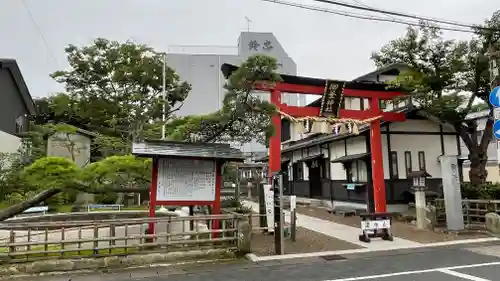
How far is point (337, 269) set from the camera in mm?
8664

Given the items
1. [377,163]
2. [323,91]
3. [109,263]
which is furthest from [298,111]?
[109,263]

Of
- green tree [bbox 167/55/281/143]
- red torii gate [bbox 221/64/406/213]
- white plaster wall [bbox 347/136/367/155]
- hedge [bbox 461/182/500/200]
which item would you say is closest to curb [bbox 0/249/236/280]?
green tree [bbox 167/55/281/143]

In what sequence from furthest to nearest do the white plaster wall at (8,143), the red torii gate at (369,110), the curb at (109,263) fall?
the white plaster wall at (8,143) → the red torii gate at (369,110) → the curb at (109,263)

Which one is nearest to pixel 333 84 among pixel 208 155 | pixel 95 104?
pixel 208 155

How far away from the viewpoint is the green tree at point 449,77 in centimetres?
1488

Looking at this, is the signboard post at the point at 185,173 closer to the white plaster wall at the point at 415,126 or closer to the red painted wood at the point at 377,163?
the red painted wood at the point at 377,163

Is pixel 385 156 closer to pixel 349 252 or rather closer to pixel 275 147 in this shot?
pixel 275 147

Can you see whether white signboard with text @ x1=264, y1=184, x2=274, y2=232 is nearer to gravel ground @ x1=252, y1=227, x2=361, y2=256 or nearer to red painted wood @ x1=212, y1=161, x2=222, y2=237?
gravel ground @ x1=252, y1=227, x2=361, y2=256

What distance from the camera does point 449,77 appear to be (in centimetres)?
1509

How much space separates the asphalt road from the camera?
788 centimetres

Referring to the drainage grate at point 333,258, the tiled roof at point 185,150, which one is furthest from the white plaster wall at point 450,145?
the tiled roof at point 185,150

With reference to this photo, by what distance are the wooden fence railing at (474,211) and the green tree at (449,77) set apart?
2.00m

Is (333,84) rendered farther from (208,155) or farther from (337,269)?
(337,269)

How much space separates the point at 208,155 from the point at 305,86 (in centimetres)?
745
